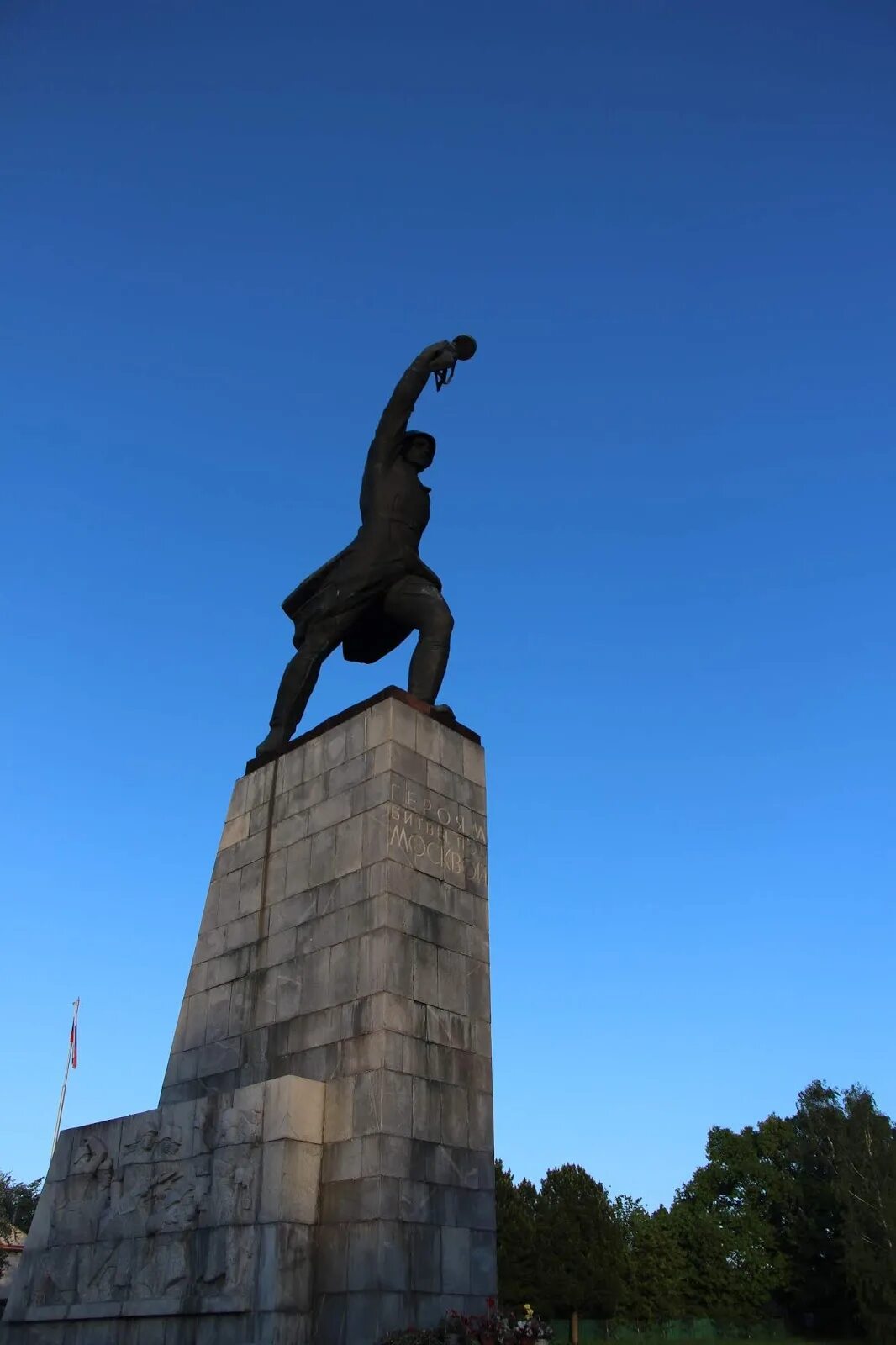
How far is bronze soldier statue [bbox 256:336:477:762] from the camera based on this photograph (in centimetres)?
1556

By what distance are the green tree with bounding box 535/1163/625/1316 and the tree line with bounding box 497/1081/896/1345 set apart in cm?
7

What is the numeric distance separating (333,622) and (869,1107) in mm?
53630

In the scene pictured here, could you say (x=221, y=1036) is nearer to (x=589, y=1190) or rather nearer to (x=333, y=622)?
(x=333, y=622)

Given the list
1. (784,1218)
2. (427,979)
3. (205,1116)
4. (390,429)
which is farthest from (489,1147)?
(784,1218)

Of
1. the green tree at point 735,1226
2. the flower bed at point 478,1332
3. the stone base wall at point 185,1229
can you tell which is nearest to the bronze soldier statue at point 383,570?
the stone base wall at point 185,1229

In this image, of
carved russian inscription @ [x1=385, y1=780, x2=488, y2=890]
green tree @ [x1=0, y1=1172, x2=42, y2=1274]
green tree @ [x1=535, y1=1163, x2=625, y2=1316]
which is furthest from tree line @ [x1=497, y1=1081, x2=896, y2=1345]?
carved russian inscription @ [x1=385, y1=780, x2=488, y2=890]

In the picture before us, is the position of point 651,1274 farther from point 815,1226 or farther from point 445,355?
point 445,355

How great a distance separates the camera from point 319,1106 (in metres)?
11.1

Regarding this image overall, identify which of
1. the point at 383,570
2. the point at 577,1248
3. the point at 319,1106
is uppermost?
the point at 383,570

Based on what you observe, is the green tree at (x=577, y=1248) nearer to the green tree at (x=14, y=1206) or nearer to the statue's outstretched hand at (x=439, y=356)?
the green tree at (x=14, y=1206)

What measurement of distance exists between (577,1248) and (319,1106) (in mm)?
52242

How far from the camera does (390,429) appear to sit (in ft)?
52.6

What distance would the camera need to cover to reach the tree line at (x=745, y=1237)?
50.7 m

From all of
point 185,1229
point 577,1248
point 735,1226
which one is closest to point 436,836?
point 185,1229
